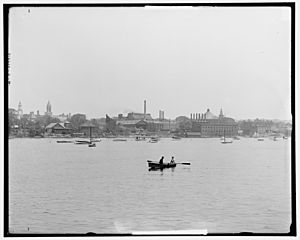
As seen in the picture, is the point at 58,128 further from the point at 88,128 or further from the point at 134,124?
the point at 134,124

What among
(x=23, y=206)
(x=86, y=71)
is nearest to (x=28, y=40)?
(x=86, y=71)

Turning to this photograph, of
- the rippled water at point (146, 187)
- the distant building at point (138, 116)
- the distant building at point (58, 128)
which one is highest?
the distant building at point (138, 116)

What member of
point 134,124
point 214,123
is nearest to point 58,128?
point 134,124

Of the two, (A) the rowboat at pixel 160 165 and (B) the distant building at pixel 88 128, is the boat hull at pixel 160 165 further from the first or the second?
(B) the distant building at pixel 88 128

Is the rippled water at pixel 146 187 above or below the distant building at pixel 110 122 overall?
below

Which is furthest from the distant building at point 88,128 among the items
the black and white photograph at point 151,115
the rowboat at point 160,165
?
the rowboat at point 160,165

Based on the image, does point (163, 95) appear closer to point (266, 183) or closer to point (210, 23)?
point (210, 23)

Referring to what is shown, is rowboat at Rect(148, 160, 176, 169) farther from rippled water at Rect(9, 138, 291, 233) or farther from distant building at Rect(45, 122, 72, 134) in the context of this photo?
distant building at Rect(45, 122, 72, 134)
